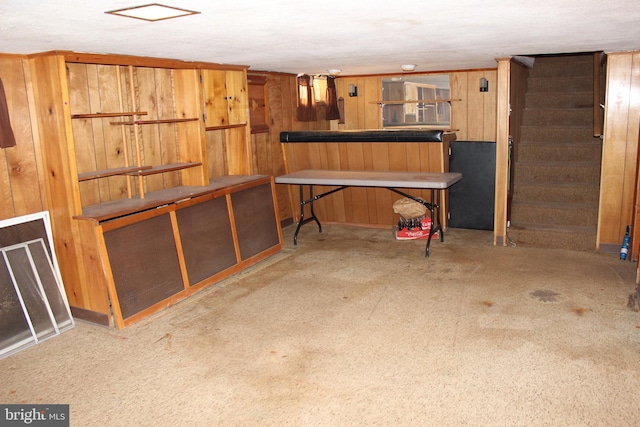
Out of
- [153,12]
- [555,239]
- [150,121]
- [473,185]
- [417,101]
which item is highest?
[153,12]

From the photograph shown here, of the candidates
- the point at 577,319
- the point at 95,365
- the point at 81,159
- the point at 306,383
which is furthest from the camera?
the point at 81,159

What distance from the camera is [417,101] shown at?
24.7 ft

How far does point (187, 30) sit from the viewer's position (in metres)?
3.19

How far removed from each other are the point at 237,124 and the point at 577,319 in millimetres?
3588

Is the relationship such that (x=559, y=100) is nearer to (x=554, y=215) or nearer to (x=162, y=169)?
(x=554, y=215)

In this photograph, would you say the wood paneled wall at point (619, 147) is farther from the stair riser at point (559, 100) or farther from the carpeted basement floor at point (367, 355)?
the stair riser at point (559, 100)

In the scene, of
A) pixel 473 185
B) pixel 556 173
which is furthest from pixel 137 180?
pixel 556 173

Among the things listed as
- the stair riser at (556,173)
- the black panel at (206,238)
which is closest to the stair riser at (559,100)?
the stair riser at (556,173)

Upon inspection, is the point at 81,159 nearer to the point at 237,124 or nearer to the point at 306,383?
→ the point at 237,124

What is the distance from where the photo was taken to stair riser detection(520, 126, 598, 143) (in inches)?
266

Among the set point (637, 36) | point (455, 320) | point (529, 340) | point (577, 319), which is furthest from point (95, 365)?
point (637, 36)

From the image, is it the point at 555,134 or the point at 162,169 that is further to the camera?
the point at 555,134

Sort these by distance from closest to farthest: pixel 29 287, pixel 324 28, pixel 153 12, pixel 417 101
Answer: pixel 153 12 → pixel 324 28 → pixel 29 287 → pixel 417 101

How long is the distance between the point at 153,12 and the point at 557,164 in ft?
17.4
